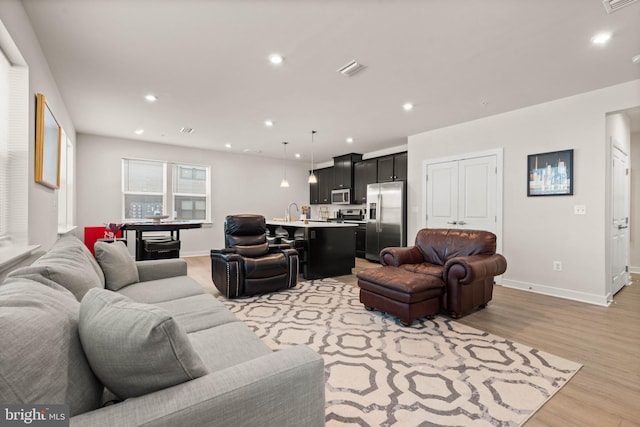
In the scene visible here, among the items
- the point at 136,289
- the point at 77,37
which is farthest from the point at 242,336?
the point at 77,37

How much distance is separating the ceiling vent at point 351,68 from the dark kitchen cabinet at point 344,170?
4182 millimetres

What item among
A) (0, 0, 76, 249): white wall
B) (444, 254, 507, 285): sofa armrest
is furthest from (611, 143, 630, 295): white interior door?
(0, 0, 76, 249): white wall

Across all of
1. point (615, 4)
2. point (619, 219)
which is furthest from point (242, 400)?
point (619, 219)

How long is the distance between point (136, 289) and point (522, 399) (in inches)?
111

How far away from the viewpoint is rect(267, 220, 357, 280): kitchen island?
4.57 m

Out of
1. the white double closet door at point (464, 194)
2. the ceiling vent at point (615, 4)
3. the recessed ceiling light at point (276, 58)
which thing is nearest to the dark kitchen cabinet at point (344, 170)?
the white double closet door at point (464, 194)

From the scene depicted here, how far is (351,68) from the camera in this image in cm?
298

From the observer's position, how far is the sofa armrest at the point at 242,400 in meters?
0.71

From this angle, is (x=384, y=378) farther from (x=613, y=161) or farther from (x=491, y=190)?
(x=613, y=161)

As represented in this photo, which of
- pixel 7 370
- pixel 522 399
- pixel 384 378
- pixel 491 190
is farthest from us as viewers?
pixel 491 190

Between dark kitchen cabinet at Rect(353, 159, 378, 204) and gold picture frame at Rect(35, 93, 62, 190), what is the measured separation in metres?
5.49

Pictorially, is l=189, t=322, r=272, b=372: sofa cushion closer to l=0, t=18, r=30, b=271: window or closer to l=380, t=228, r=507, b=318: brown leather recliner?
l=0, t=18, r=30, b=271: window

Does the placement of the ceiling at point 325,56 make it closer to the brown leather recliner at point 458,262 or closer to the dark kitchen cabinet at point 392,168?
the dark kitchen cabinet at point 392,168

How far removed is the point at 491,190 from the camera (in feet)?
14.7
